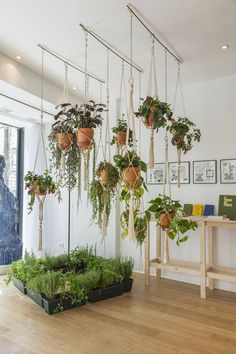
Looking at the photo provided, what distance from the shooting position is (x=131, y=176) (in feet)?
7.54

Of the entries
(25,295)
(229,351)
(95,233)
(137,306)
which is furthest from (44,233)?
(229,351)

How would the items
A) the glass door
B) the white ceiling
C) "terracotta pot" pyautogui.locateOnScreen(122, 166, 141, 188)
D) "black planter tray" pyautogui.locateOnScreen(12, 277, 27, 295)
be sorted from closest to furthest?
"terracotta pot" pyautogui.locateOnScreen(122, 166, 141, 188)
the white ceiling
"black planter tray" pyautogui.locateOnScreen(12, 277, 27, 295)
the glass door

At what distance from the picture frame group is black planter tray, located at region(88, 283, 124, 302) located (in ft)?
5.66

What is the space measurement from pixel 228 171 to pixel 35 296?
2934 mm

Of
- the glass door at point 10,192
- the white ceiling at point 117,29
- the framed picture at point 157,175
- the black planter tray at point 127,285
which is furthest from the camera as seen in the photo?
the glass door at point 10,192

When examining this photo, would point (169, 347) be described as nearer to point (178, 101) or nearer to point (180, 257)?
point (180, 257)

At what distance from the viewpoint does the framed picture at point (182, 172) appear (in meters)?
4.18

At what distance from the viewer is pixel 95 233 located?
4.85m

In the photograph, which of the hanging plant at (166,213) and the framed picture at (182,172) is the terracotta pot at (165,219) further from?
the framed picture at (182,172)

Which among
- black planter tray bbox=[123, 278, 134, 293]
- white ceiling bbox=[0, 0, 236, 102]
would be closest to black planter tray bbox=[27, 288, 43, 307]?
black planter tray bbox=[123, 278, 134, 293]

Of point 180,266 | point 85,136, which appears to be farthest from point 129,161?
point 180,266

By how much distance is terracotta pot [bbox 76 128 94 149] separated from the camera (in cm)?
265

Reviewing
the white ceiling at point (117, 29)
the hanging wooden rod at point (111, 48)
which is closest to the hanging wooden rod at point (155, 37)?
the white ceiling at point (117, 29)

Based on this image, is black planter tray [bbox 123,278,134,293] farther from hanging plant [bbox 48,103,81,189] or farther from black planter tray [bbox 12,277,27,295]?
hanging plant [bbox 48,103,81,189]
